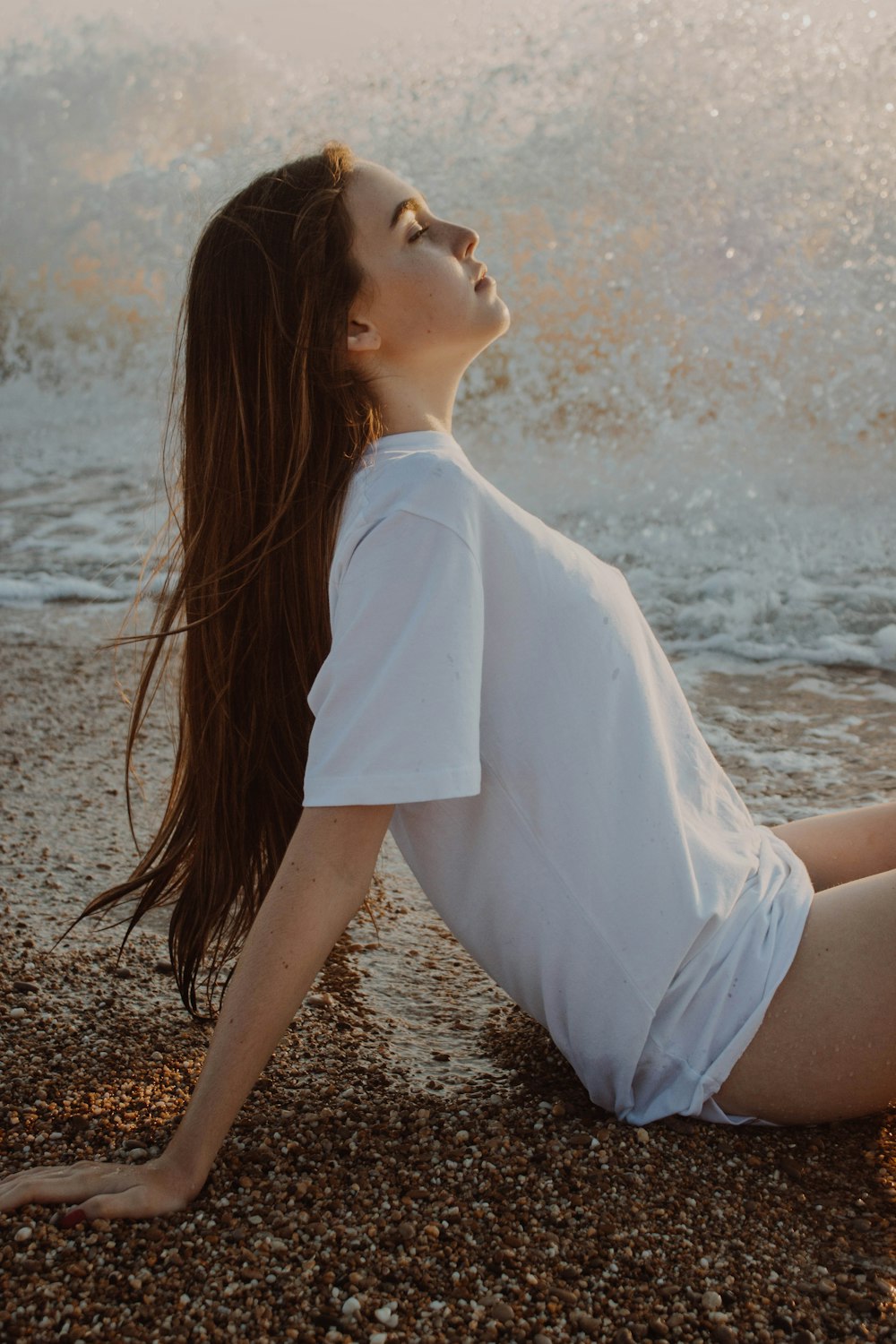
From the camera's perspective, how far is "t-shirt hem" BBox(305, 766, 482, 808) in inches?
59.2

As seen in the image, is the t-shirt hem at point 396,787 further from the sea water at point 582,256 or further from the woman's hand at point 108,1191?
the sea water at point 582,256

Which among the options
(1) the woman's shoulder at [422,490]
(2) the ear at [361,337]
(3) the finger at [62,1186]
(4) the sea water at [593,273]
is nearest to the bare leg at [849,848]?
(1) the woman's shoulder at [422,490]

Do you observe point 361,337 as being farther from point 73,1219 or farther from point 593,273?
point 593,273

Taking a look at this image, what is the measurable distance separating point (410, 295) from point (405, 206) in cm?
18

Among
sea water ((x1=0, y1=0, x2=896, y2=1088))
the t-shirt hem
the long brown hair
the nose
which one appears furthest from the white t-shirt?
sea water ((x1=0, y1=0, x2=896, y2=1088))

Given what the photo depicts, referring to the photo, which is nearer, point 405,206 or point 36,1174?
point 36,1174

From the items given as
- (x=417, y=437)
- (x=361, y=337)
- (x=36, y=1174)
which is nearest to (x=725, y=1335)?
(x=36, y=1174)

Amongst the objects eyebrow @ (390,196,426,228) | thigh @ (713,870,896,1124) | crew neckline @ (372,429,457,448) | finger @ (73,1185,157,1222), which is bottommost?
finger @ (73,1185,157,1222)

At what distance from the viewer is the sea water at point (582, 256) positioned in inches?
288

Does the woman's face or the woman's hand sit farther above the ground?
the woman's face

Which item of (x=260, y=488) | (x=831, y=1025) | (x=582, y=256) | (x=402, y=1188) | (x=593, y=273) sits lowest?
(x=402, y=1188)

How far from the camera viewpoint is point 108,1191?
157 centimetres

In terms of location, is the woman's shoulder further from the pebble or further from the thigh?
the pebble

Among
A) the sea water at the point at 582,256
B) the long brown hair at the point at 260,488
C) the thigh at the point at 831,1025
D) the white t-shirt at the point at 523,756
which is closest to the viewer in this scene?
the white t-shirt at the point at 523,756
